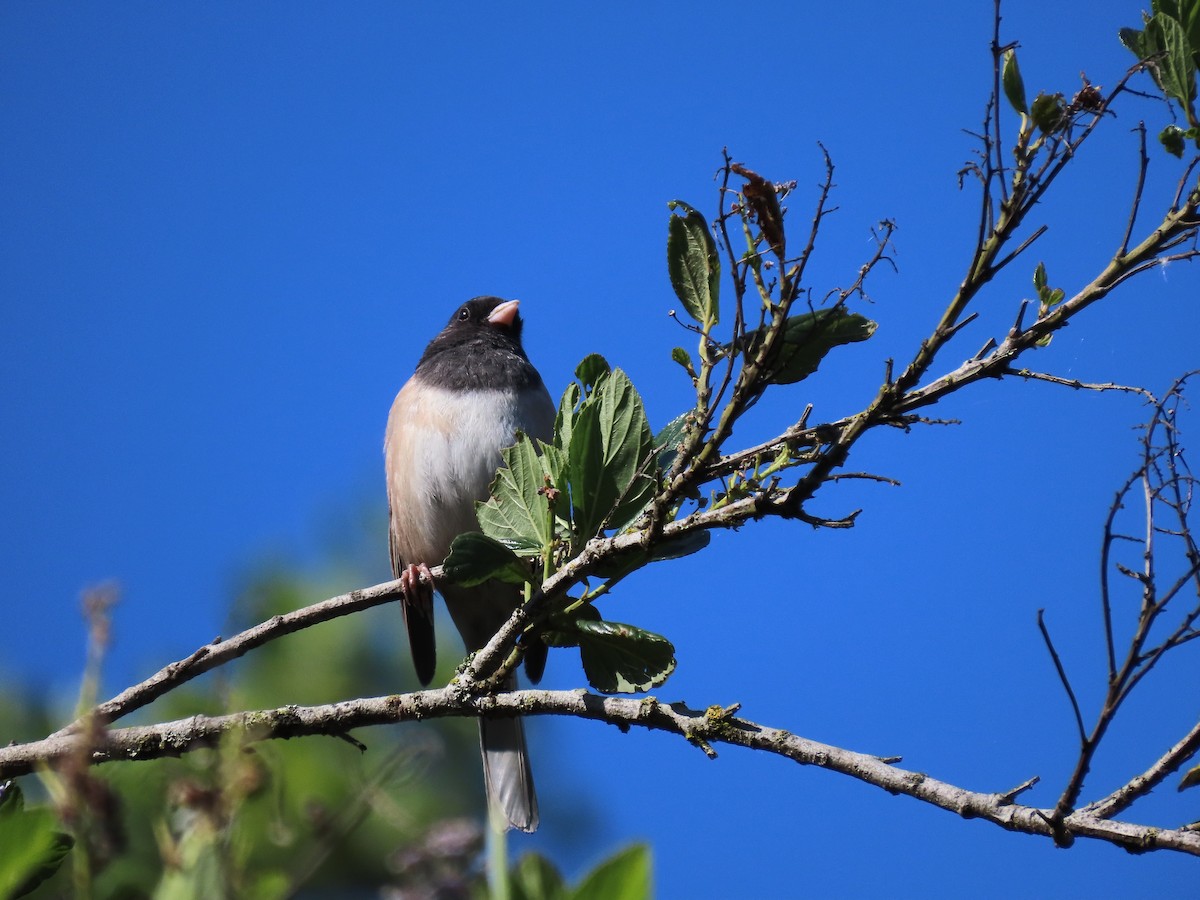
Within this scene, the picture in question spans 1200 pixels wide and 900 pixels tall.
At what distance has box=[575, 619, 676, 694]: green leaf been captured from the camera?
7.32ft

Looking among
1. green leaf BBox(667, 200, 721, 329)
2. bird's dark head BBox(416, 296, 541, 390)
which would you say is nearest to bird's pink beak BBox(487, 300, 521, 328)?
bird's dark head BBox(416, 296, 541, 390)

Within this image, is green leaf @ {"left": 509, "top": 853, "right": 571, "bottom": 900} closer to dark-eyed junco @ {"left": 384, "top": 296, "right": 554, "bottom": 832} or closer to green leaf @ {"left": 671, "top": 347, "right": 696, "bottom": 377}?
green leaf @ {"left": 671, "top": 347, "right": 696, "bottom": 377}

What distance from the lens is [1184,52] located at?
178 cm

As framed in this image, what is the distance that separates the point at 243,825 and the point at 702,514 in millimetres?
1210

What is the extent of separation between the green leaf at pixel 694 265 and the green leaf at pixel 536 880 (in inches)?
44.5

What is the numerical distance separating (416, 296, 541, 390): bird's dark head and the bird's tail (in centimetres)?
118

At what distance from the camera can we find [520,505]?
7.43 feet

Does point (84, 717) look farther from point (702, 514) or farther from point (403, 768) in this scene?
point (702, 514)

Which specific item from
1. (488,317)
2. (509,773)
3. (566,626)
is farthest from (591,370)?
(488,317)

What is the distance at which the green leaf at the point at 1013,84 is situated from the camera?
1.69 metres

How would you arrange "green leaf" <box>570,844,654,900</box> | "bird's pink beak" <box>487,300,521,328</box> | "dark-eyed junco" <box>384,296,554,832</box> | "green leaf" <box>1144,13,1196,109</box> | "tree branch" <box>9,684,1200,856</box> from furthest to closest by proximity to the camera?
"bird's pink beak" <box>487,300,521,328</box>
"dark-eyed junco" <box>384,296,554,832</box>
"green leaf" <box>1144,13,1196,109</box>
"tree branch" <box>9,684,1200,856</box>
"green leaf" <box>570,844,654,900</box>

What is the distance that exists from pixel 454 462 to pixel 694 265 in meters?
2.16

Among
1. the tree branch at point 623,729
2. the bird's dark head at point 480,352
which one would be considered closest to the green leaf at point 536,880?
the tree branch at point 623,729

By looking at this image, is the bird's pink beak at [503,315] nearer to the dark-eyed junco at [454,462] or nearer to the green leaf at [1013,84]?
the dark-eyed junco at [454,462]
